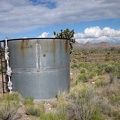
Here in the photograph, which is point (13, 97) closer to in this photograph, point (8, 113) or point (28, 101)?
point (28, 101)

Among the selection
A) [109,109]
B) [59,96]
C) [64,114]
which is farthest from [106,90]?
[64,114]

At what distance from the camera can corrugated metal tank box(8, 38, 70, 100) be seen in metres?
11.0

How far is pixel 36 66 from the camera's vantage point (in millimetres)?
11039

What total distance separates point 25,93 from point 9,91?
3.06 feet

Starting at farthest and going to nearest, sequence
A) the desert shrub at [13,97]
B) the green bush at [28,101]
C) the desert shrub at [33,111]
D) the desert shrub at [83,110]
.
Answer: the desert shrub at [13,97]
the green bush at [28,101]
the desert shrub at [33,111]
the desert shrub at [83,110]

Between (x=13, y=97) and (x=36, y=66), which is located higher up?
(x=36, y=66)

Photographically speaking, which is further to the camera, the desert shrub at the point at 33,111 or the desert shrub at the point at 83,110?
the desert shrub at the point at 33,111

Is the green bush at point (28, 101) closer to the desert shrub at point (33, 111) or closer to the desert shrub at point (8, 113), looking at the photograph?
the desert shrub at point (33, 111)

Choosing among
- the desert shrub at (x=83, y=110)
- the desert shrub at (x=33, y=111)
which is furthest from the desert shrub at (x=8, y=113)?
the desert shrub at (x=83, y=110)

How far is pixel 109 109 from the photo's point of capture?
8.81 meters

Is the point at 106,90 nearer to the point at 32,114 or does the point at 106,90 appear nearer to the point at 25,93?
the point at 25,93

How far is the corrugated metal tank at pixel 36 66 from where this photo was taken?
11023 millimetres

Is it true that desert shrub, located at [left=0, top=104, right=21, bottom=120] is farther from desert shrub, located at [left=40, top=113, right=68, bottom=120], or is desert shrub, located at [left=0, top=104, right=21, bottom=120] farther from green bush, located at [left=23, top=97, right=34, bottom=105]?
green bush, located at [left=23, top=97, right=34, bottom=105]

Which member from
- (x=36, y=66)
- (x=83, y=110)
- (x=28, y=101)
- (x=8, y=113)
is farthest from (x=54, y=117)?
(x=36, y=66)
